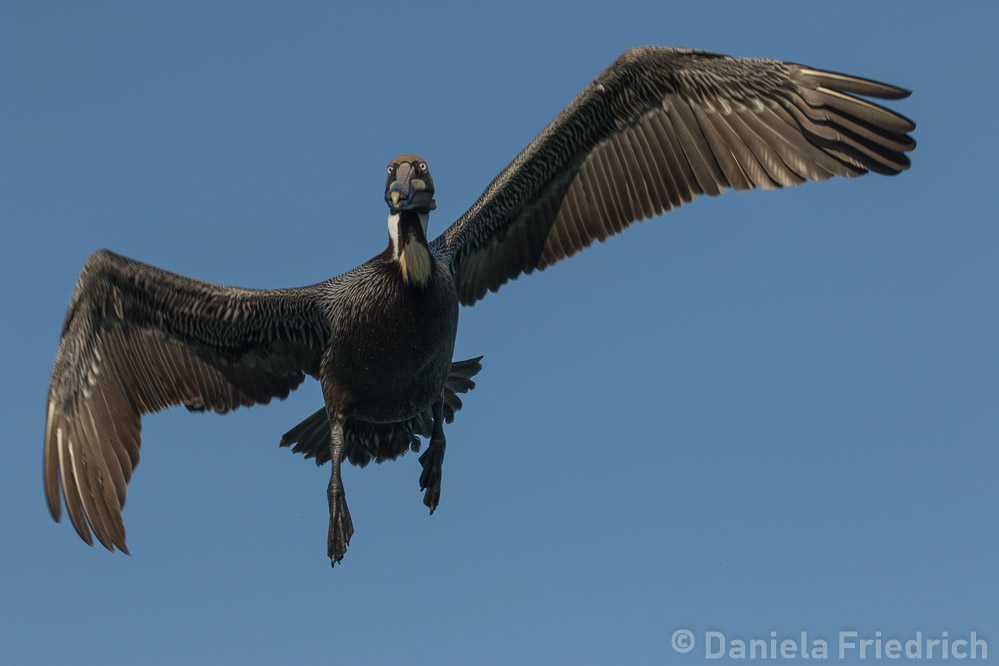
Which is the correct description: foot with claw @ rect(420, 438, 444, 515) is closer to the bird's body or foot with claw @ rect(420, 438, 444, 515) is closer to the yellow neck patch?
the bird's body

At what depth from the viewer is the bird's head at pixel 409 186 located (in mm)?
8227

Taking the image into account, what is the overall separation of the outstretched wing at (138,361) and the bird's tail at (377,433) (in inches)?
15.1

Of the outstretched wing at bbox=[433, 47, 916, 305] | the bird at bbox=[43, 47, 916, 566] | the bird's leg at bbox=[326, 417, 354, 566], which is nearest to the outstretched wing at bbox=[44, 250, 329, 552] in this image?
the bird at bbox=[43, 47, 916, 566]

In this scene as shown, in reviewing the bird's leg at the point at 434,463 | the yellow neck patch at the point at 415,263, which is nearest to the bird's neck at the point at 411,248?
the yellow neck patch at the point at 415,263

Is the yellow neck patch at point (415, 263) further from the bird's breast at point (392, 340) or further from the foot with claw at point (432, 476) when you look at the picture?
the foot with claw at point (432, 476)

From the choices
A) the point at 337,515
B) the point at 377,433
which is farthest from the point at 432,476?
the point at 337,515

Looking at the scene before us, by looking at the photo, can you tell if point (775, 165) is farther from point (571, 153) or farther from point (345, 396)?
point (345, 396)

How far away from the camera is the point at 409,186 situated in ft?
27.1

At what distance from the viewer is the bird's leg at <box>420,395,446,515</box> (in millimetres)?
9242

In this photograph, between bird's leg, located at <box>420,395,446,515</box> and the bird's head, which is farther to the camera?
bird's leg, located at <box>420,395,446,515</box>

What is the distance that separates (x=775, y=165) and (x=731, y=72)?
0.77 meters

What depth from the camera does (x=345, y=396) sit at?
8969 mm

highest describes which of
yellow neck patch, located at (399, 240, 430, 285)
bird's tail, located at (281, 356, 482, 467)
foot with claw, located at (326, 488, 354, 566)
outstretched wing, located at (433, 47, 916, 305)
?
outstretched wing, located at (433, 47, 916, 305)

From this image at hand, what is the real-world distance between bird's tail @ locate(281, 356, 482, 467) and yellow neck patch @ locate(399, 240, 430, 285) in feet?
4.84
